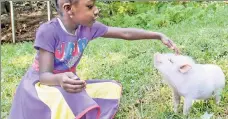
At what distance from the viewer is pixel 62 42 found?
51.6 inches

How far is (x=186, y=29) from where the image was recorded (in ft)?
6.09

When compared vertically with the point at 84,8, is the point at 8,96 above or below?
below

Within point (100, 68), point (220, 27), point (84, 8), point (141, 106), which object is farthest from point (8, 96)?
point (220, 27)

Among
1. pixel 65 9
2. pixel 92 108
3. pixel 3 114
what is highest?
pixel 65 9

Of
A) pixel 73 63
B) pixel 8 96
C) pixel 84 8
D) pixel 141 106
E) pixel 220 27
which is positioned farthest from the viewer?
pixel 220 27

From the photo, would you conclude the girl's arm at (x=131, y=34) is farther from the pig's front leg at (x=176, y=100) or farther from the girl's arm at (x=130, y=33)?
the pig's front leg at (x=176, y=100)

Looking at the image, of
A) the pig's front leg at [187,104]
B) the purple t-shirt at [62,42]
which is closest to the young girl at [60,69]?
the purple t-shirt at [62,42]

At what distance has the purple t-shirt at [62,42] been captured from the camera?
1.28 meters

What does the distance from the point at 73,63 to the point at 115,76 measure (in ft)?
1.27

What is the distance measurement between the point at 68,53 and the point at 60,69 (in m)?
0.05

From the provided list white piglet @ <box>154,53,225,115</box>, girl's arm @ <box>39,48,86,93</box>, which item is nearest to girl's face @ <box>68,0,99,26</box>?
girl's arm @ <box>39,48,86,93</box>

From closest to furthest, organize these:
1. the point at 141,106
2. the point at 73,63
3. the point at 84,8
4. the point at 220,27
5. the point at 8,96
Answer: the point at 84,8 < the point at 73,63 < the point at 141,106 < the point at 8,96 < the point at 220,27

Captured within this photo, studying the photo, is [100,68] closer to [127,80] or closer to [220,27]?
[127,80]

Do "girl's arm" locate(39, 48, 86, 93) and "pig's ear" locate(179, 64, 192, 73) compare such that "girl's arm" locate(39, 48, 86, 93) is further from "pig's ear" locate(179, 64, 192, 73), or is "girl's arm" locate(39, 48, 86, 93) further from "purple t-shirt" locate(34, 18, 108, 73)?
"pig's ear" locate(179, 64, 192, 73)
